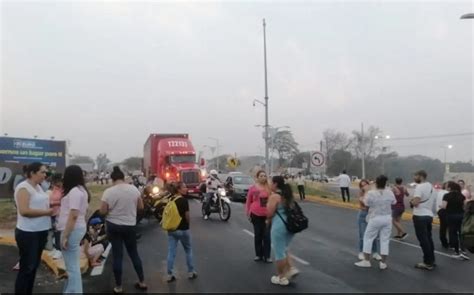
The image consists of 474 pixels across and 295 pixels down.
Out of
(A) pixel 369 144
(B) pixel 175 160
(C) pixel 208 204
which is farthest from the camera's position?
(A) pixel 369 144

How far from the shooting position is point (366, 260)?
10.1 metres

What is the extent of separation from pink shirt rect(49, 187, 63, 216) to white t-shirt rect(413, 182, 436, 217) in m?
6.61

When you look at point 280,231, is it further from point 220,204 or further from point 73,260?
point 220,204

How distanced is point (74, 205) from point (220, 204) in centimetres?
1179

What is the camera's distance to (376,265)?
1016cm

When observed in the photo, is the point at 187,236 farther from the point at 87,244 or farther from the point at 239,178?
the point at 239,178

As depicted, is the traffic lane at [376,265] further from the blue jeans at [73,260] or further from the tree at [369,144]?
the tree at [369,144]

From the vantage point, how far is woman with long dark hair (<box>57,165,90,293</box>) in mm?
6652

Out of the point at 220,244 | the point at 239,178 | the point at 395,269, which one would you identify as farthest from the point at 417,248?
the point at 239,178

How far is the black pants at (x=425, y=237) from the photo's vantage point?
10047 millimetres

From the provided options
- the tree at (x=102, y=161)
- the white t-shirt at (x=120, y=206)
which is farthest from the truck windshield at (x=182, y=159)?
the tree at (x=102, y=161)

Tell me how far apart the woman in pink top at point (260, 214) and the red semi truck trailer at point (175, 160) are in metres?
20.6

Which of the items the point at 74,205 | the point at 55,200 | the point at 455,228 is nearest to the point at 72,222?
the point at 74,205

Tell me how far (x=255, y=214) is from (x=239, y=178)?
21.1m
